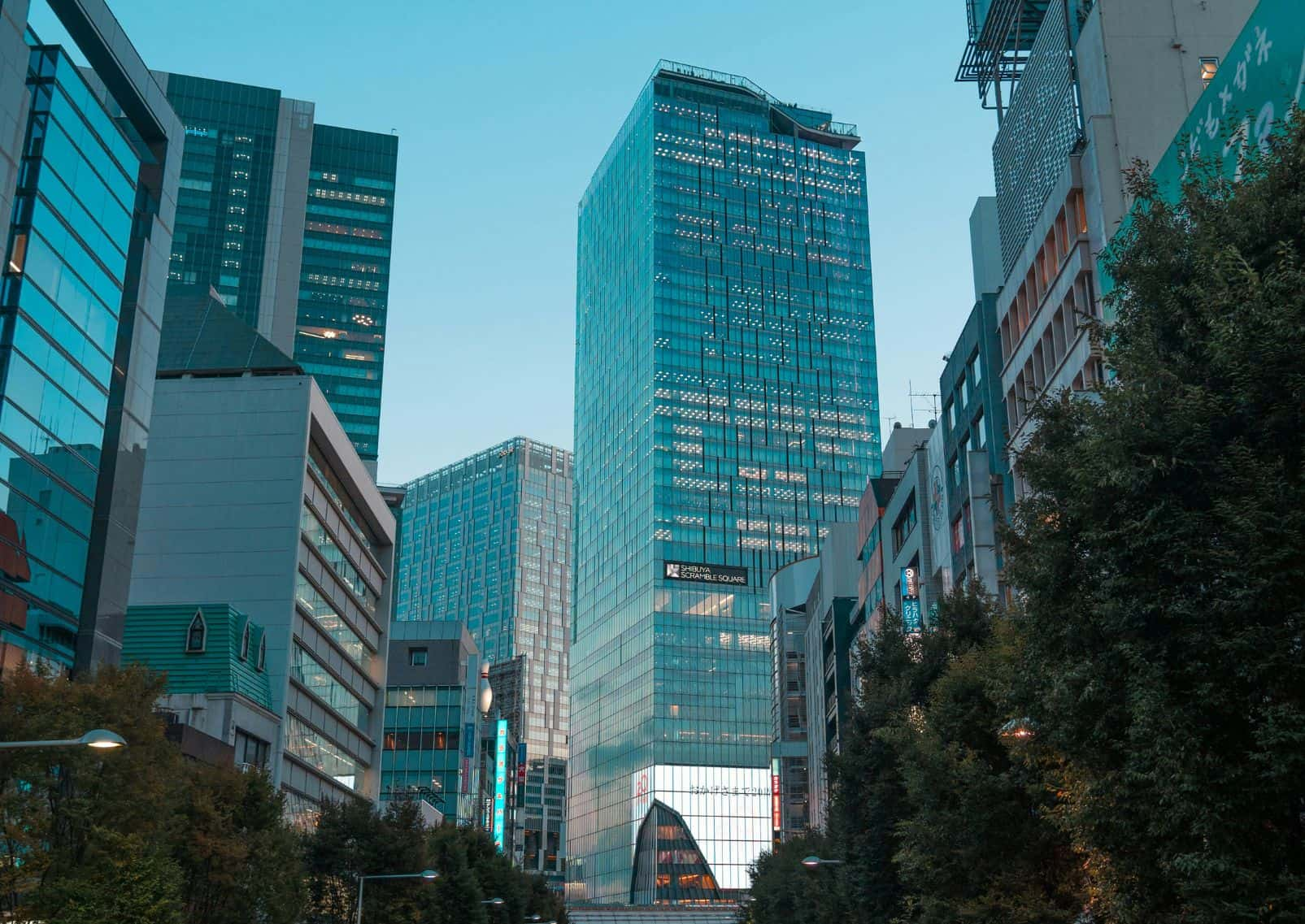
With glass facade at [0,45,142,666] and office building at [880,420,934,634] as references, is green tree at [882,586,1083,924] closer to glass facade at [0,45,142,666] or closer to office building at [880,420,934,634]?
glass facade at [0,45,142,666]

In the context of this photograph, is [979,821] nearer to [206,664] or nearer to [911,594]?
[206,664]

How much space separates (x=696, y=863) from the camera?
652 feet

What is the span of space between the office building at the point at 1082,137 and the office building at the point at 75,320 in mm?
36918

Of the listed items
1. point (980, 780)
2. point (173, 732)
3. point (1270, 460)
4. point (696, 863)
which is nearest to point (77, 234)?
point (173, 732)

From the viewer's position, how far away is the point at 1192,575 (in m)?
18.2

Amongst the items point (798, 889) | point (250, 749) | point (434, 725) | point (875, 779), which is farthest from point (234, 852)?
point (434, 725)

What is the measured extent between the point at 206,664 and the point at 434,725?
73.9 m

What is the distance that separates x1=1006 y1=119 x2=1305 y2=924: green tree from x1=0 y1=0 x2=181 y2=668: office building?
1448 inches

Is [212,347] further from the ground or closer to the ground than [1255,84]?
further from the ground

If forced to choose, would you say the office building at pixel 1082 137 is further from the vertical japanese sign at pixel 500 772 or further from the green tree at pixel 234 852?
the vertical japanese sign at pixel 500 772

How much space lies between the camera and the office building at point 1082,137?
2116 inches

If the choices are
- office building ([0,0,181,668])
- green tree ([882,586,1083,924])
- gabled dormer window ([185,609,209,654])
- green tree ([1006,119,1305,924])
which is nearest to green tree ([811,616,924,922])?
green tree ([882,586,1083,924])

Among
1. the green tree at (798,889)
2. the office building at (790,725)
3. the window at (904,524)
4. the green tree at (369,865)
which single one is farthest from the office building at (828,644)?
the green tree at (369,865)

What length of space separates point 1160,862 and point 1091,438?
19.5ft
